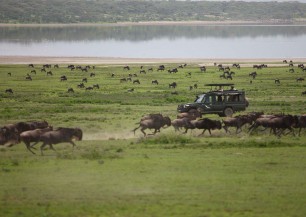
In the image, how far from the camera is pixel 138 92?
5206 cm

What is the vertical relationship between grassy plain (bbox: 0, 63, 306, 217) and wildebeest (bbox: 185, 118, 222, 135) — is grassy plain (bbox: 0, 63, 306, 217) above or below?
below

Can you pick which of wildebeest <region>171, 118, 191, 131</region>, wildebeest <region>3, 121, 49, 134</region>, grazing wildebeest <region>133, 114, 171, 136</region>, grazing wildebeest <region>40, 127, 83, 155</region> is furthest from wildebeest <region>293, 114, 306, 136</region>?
wildebeest <region>3, 121, 49, 134</region>

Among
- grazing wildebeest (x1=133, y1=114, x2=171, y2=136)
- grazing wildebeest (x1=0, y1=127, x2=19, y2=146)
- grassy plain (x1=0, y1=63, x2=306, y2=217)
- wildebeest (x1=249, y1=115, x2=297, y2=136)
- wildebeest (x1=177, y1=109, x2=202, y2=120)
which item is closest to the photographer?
grassy plain (x1=0, y1=63, x2=306, y2=217)

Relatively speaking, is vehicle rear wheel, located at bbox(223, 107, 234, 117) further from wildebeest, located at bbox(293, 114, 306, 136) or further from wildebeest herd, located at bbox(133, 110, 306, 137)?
wildebeest, located at bbox(293, 114, 306, 136)

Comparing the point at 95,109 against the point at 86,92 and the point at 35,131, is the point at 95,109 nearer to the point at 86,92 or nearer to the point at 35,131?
the point at 86,92

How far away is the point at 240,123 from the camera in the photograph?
30.5 meters

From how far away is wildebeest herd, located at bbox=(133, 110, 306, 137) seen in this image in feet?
95.4

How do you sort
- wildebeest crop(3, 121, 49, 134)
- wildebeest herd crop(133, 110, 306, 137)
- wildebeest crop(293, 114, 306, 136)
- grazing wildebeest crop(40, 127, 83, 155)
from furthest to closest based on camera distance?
1. wildebeest crop(293, 114, 306, 136)
2. wildebeest herd crop(133, 110, 306, 137)
3. wildebeest crop(3, 121, 49, 134)
4. grazing wildebeest crop(40, 127, 83, 155)

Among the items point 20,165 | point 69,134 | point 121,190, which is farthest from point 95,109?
point 121,190

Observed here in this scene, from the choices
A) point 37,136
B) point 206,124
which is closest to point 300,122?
point 206,124

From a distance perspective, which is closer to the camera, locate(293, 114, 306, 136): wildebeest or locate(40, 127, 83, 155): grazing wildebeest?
locate(40, 127, 83, 155): grazing wildebeest

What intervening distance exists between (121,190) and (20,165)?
485cm

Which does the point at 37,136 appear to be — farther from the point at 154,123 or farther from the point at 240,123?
the point at 240,123

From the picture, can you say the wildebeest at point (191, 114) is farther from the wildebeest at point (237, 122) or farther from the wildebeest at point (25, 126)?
the wildebeest at point (25, 126)
